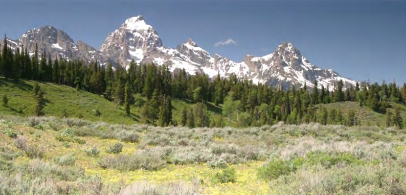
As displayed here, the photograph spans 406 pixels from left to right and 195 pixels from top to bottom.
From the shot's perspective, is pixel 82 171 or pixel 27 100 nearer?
pixel 82 171

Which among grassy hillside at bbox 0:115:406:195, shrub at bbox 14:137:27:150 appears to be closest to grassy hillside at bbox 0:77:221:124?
grassy hillside at bbox 0:115:406:195

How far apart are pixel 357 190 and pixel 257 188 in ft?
8.96

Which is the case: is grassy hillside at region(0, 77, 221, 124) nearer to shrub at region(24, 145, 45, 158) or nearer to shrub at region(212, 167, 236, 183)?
shrub at region(24, 145, 45, 158)

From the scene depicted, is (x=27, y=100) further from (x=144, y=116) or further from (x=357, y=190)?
(x=357, y=190)

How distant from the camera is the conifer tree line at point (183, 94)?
260 ft

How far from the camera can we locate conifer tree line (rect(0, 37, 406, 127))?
79125 millimetres

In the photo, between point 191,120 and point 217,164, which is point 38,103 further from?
point 217,164

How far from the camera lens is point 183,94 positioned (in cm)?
11294

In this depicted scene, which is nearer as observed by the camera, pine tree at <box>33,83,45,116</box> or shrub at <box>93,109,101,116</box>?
pine tree at <box>33,83,45,116</box>

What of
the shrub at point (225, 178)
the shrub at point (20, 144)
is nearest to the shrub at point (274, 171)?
the shrub at point (225, 178)

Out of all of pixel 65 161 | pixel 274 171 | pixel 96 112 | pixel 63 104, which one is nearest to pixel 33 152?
pixel 65 161

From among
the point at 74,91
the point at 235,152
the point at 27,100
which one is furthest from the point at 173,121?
the point at 235,152

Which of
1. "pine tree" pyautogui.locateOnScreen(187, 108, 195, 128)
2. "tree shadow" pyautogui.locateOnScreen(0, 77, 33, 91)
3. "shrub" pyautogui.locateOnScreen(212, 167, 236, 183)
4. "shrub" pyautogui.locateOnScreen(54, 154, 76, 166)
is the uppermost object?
"tree shadow" pyautogui.locateOnScreen(0, 77, 33, 91)

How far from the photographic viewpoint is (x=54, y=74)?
298 feet
